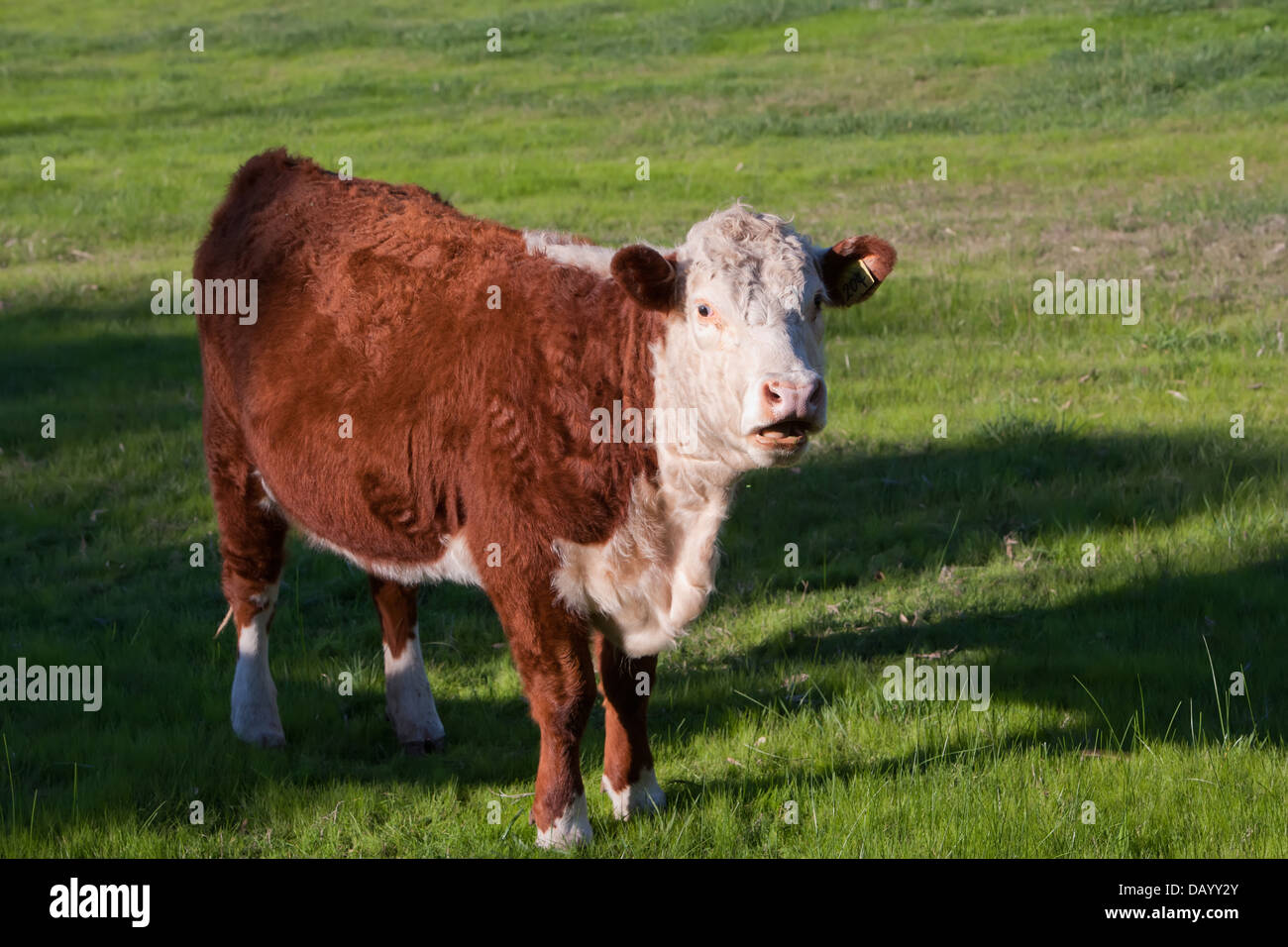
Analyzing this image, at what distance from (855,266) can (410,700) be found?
9.37ft

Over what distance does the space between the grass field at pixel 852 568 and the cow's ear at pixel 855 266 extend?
1.96 meters

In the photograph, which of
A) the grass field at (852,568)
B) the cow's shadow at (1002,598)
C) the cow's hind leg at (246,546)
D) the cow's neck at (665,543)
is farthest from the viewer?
the cow's hind leg at (246,546)

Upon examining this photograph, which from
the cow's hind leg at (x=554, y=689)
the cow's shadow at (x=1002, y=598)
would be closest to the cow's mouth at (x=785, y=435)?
the cow's hind leg at (x=554, y=689)

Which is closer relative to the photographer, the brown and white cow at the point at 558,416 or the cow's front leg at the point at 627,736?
the brown and white cow at the point at 558,416

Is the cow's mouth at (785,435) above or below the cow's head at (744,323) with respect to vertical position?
below

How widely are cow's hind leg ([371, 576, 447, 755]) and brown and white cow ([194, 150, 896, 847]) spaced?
1.96 ft

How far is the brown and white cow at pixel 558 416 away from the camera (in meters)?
4.82

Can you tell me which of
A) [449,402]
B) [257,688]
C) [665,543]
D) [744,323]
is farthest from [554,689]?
[257,688]

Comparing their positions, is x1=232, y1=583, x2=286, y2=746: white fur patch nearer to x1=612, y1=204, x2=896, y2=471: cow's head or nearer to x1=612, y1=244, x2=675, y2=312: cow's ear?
x1=612, y1=204, x2=896, y2=471: cow's head

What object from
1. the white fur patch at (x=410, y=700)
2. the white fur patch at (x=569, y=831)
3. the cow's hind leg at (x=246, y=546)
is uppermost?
the cow's hind leg at (x=246, y=546)

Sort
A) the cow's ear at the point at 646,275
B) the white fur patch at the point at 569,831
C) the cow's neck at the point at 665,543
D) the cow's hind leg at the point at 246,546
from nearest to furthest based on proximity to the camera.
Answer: the cow's ear at the point at 646,275, the cow's neck at the point at 665,543, the white fur patch at the point at 569,831, the cow's hind leg at the point at 246,546

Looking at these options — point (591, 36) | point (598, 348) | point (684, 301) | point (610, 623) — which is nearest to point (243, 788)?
point (610, 623)

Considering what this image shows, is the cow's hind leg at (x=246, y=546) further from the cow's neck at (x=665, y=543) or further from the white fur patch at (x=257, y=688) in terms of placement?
the cow's neck at (x=665, y=543)

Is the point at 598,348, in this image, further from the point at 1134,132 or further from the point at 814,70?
the point at 814,70
